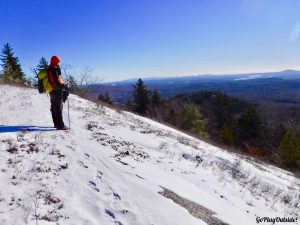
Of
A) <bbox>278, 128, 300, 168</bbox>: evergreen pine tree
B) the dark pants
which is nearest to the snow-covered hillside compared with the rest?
the dark pants

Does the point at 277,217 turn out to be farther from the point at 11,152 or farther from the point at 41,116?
the point at 41,116

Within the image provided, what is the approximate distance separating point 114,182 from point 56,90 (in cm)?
482

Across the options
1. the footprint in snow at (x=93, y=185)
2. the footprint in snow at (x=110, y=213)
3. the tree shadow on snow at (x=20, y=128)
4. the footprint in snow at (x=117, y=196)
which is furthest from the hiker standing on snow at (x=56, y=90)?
the footprint in snow at (x=110, y=213)

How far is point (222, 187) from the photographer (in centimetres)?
956

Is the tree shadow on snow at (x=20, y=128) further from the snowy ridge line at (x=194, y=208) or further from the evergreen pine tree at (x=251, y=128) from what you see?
the evergreen pine tree at (x=251, y=128)

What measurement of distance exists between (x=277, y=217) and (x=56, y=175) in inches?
246

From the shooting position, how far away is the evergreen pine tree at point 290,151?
48.7 metres

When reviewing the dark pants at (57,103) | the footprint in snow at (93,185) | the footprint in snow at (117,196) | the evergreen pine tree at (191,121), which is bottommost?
the evergreen pine tree at (191,121)

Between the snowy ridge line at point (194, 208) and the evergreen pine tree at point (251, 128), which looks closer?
the snowy ridge line at point (194, 208)

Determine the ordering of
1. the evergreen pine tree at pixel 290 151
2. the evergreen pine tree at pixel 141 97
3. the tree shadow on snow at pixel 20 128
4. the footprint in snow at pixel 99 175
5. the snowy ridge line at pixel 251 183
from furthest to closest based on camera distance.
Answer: the evergreen pine tree at pixel 141 97, the evergreen pine tree at pixel 290 151, the snowy ridge line at pixel 251 183, the tree shadow on snow at pixel 20 128, the footprint in snow at pixel 99 175

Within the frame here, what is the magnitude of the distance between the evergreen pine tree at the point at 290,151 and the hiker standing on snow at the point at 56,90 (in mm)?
46946

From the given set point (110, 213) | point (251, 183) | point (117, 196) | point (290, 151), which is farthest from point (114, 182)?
point (290, 151)

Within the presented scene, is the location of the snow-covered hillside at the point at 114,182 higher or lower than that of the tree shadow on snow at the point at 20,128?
lower

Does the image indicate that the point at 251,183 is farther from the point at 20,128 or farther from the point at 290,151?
the point at 290,151
